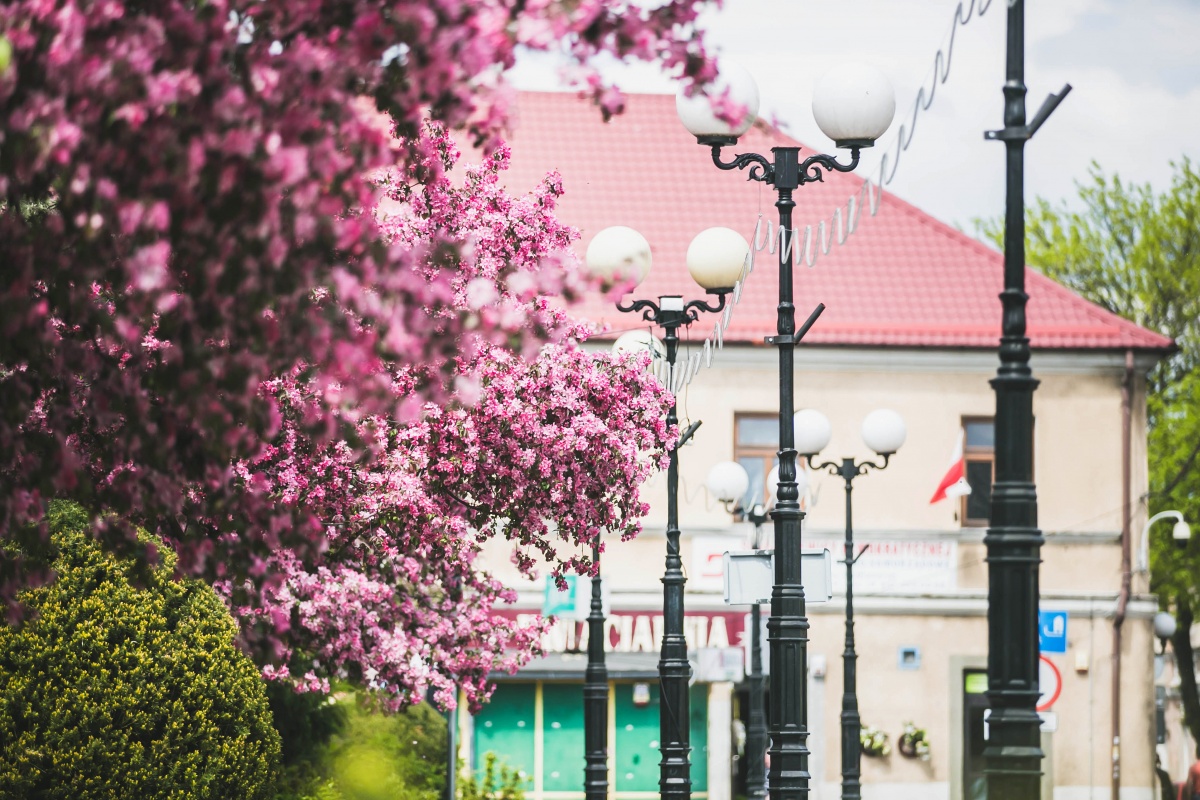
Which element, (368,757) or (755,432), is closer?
(368,757)

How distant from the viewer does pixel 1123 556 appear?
31594 millimetres

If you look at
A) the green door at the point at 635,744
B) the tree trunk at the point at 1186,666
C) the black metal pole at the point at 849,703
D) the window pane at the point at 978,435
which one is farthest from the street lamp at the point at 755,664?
the tree trunk at the point at 1186,666

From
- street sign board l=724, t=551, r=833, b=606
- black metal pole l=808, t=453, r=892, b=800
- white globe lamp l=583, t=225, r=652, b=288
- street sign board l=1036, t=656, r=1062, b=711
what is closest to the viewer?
street sign board l=724, t=551, r=833, b=606

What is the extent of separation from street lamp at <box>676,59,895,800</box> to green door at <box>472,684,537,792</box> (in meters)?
19.0

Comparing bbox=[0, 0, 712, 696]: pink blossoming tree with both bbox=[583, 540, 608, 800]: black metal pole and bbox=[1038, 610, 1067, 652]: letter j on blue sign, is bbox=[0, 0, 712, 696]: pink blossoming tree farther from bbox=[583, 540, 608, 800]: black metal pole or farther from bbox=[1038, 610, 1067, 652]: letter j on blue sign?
bbox=[1038, 610, 1067, 652]: letter j on blue sign

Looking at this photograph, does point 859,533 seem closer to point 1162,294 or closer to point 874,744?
point 874,744

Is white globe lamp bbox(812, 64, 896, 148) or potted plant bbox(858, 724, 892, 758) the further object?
potted plant bbox(858, 724, 892, 758)

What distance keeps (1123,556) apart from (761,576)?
20795 millimetres

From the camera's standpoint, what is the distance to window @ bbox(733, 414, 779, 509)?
31.4 metres

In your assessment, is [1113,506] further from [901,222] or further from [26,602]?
[26,602]

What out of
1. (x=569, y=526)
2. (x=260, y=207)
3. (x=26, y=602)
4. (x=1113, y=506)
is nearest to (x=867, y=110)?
(x=569, y=526)

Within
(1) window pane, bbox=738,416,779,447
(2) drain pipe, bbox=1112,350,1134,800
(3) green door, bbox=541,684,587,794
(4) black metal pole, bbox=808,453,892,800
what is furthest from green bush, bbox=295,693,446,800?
(2) drain pipe, bbox=1112,350,1134,800

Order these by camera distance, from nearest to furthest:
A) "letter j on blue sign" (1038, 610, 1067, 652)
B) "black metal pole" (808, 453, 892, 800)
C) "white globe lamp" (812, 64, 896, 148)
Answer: "white globe lamp" (812, 64, 896, 148) → "black metal pole" (808, 453, 892, 800) → "letter j on blue sign" (1038, 610, 1067, 652)

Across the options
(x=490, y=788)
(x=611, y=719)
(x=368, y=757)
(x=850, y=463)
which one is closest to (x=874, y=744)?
(x=611, y=719)
